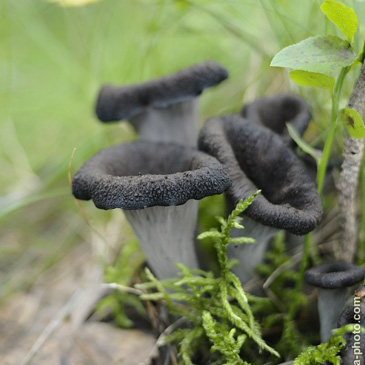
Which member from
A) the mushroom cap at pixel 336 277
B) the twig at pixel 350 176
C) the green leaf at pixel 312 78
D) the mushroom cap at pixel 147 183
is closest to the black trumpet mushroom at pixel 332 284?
the mushroom cap at pixel 336 277

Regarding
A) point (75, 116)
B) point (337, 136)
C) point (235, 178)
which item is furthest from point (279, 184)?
point (75, 116)

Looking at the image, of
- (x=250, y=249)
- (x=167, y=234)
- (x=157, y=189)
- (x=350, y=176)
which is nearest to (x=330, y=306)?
(x=250, y=249)

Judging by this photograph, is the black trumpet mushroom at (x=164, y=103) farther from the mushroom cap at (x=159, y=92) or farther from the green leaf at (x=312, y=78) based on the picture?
the green leaf at (x=312, y=78)

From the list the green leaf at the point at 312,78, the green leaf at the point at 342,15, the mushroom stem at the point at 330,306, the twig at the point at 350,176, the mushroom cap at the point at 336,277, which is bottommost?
the mushroom stem at the point at 330,306

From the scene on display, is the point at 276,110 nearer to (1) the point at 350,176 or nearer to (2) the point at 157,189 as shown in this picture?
(1) the point at 350,176

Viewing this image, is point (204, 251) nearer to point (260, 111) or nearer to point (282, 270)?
point (282, 270)

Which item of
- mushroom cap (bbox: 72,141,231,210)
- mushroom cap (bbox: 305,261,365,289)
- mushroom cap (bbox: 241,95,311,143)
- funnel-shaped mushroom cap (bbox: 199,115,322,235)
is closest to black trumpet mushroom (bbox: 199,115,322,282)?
funnel-shaped mushroom cap (bbox: 199,115,322,235)
